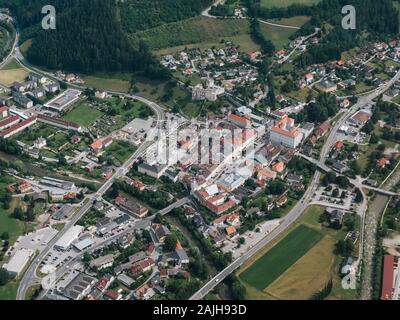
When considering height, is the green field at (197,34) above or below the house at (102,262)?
above

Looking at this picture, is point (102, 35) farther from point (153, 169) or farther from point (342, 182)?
point (342, 182)

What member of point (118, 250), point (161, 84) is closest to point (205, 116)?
point (161, 84)

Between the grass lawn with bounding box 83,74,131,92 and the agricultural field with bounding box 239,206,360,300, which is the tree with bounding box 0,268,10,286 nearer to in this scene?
the agricultural field with bounding box 239,206,360,300

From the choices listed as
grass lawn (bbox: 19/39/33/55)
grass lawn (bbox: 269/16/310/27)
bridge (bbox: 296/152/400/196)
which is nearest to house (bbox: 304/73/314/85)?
grass lawn (bbox: 269/16/310/27)

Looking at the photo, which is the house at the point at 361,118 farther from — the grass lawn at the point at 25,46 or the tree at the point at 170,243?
the grass lawn at the point at 25,46

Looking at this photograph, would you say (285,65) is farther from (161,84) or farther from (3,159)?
(3,159)

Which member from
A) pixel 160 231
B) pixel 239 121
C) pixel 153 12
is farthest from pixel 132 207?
pixel 153 12

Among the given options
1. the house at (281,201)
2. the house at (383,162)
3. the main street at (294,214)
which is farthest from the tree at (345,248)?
the house at (383,162)
